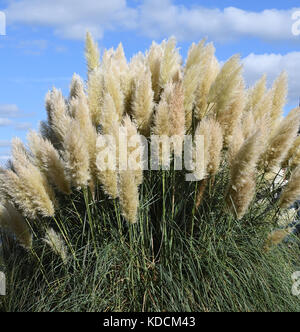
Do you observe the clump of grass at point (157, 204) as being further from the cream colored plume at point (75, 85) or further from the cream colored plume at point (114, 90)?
the cream colored plume at point (75, 85)

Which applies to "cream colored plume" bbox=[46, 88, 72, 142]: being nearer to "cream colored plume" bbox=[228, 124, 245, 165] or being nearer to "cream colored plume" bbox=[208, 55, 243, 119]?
"cream colored plume" bbox=[208, 55, 243, 119]

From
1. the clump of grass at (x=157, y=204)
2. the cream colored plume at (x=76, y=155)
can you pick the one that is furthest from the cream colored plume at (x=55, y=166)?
the cream colored plume at (x=76, y=155)

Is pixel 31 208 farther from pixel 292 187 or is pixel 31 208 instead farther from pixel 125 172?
pixel 292 187

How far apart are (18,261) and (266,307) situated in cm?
183

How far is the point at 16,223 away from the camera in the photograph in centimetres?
287

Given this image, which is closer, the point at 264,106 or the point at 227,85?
the point at 227,85

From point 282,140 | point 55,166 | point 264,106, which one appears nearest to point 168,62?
point 264,106

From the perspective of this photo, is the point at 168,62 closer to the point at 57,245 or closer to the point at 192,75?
the point at 192,75

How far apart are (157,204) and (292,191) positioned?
0.92 m

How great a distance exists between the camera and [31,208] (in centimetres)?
275

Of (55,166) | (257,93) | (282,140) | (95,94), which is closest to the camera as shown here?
(55,166)
